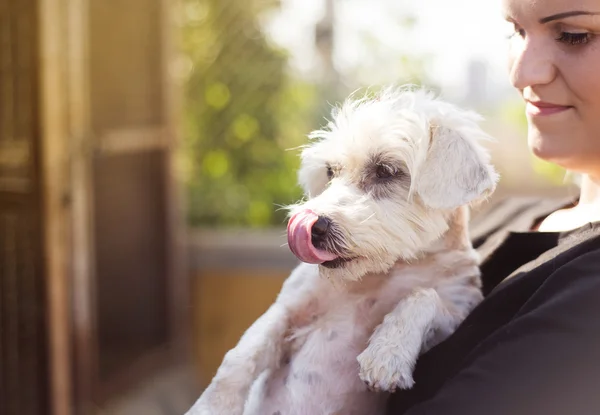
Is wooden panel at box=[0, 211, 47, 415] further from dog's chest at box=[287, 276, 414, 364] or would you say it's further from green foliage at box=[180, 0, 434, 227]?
green foliage at box=[180, 0, 434, 227]

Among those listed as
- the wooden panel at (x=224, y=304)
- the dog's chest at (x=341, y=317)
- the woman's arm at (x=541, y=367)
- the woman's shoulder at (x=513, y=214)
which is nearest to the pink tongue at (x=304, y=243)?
the dog's chest at (x=341, y=317)

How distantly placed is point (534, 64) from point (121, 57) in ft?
9.15

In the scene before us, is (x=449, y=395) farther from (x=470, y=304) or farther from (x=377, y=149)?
(x=377, y=149)

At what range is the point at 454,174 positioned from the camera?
1335 mm

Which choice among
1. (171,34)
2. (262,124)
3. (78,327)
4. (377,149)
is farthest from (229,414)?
(262,124)

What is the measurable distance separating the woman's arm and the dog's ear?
0.33 m

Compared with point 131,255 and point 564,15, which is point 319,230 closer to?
point 564,15

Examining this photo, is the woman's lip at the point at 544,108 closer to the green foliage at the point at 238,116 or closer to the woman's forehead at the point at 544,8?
the woman's forehead at the point at 544,8

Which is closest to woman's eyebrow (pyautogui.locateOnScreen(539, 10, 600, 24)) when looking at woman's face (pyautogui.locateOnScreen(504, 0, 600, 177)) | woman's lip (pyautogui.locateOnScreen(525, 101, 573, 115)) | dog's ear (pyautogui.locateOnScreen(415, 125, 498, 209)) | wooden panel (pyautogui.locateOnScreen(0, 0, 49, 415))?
woman's face (pyautogui.locateOnScreen(504, 0, 600, 177))

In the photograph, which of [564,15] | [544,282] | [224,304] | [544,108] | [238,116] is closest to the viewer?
[544,282]

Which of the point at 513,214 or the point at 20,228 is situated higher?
the point at 513,214

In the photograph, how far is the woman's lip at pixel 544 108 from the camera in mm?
1253

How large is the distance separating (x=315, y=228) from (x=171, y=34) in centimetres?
270

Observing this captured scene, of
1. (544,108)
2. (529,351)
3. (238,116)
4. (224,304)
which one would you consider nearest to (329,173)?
(544,108)
